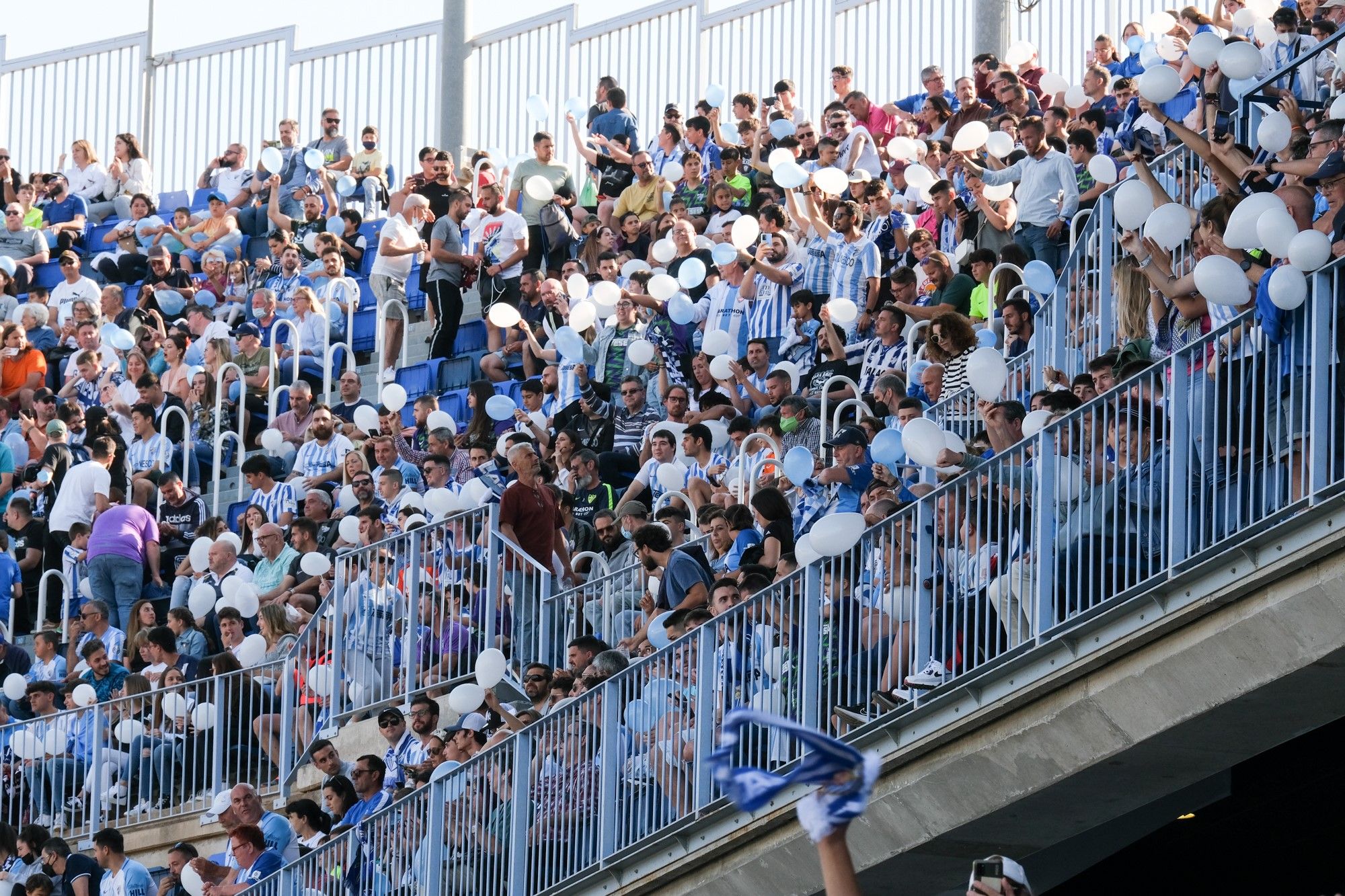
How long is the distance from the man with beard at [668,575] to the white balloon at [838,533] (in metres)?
1.63

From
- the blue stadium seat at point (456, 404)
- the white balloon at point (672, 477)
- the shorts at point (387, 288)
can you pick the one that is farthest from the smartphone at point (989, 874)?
the shorts at point (387, 288)

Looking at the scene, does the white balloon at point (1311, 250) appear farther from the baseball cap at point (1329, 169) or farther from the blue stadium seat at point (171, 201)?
the blue stadium seat at point (171, 201)

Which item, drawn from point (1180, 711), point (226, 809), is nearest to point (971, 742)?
point (1180, 711)

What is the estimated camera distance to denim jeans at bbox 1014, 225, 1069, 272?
1512 cm

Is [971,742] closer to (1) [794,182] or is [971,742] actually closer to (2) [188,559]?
(1) [794,182]

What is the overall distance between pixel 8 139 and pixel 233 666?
19.7 meters

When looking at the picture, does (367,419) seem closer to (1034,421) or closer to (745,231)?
(745,231)

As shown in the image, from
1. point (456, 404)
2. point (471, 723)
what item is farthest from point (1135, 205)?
point (456, 404)

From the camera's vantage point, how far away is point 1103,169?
13750 millimetres

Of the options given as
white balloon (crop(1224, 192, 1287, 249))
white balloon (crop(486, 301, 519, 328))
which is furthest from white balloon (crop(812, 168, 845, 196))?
white balloon (crop(1224, 192, 1287, 249))

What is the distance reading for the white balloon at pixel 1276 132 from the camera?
10.9 meters

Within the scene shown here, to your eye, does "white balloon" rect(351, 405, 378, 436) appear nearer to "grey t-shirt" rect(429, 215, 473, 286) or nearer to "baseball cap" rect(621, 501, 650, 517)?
"grey t-shirt" rect(429, 215, 473, 286)

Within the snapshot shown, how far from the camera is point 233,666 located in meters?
15.0

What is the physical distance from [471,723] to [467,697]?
7.1 inches
